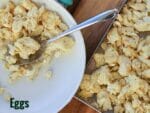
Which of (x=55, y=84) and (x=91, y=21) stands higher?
(x=91, y=21)

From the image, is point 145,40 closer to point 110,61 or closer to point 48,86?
point 110,61

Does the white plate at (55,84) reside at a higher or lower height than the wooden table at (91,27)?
lower

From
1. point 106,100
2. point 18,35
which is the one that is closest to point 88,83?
point 106,100

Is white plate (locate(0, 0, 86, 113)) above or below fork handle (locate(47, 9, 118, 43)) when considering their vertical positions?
below
